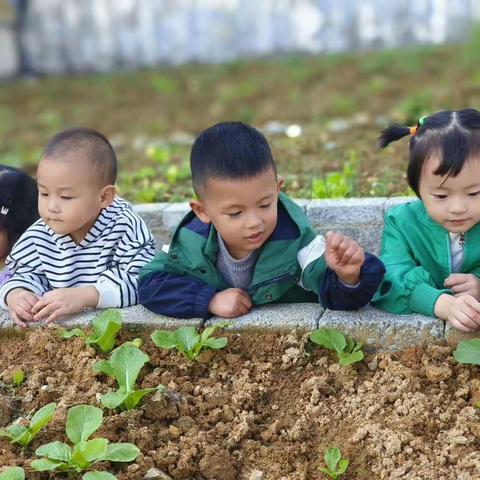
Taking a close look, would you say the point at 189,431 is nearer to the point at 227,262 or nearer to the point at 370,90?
the point at 227,262

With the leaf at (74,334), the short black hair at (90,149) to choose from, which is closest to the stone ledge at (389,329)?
the leaf at (74,334)

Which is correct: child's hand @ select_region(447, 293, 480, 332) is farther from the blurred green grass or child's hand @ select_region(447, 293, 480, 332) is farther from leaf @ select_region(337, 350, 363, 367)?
the blurred green grass

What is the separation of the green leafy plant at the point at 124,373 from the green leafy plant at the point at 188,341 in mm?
133

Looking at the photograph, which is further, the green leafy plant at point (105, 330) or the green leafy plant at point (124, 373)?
the green leafy plant at point (105, 330)

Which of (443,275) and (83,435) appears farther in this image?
(443,275)

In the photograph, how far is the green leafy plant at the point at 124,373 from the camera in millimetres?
2809

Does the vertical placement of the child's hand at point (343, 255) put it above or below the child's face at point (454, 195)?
below

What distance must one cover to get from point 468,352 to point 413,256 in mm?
609

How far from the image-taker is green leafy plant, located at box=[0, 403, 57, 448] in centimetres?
267

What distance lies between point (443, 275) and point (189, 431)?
1.19 m

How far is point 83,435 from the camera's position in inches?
103

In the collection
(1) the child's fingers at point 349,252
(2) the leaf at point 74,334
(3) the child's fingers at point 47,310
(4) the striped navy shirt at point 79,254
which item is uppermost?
(1) the child's fingers at point 349,252

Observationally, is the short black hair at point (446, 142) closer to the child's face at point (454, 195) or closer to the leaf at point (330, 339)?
the child's face at point (454, 195)

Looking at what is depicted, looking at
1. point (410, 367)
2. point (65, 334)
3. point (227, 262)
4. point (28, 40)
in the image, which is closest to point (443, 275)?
point (410, 367)
